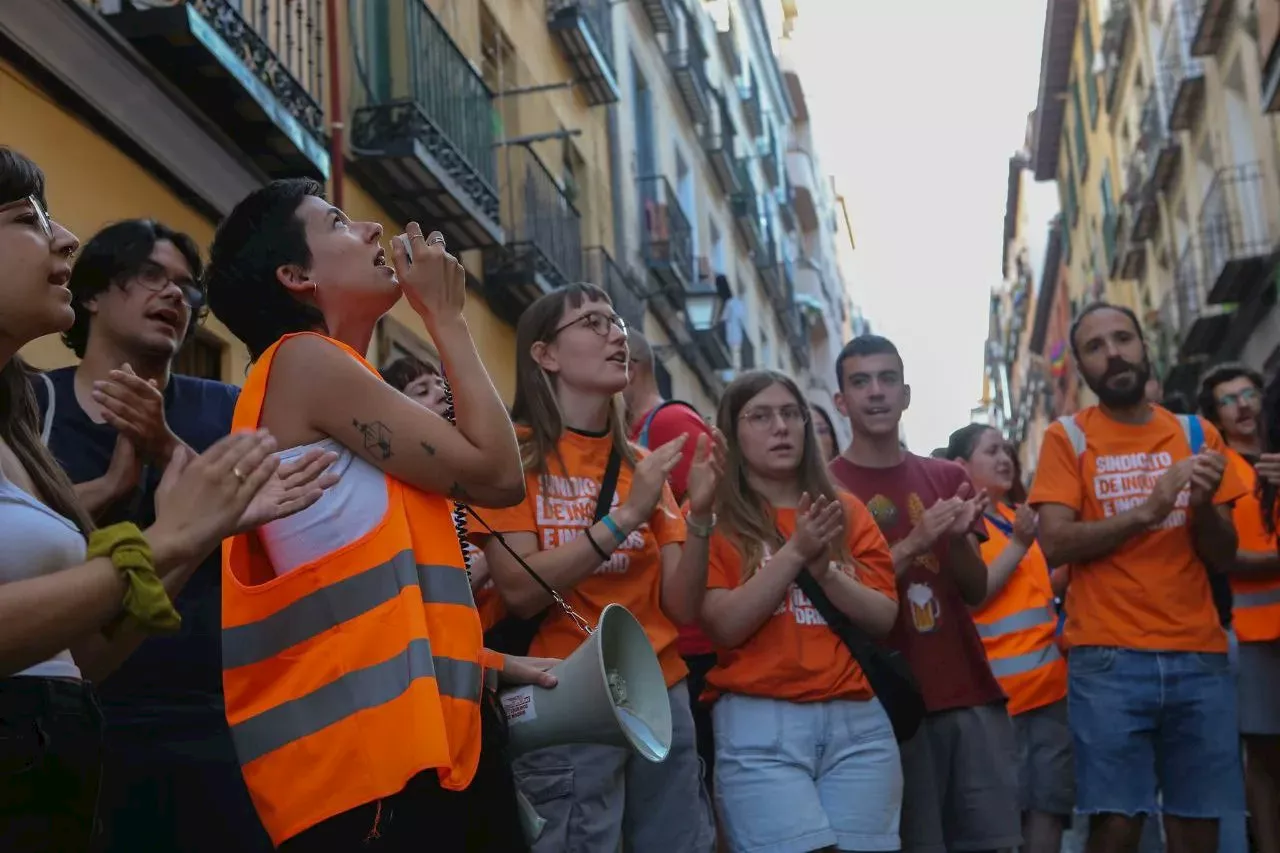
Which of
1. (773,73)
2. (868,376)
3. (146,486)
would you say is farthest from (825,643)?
(773,73)

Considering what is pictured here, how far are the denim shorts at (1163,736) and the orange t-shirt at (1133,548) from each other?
80 mm

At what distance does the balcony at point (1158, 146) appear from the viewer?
22216 mm

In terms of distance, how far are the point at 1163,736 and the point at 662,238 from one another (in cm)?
1375

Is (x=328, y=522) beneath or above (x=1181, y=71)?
beneath

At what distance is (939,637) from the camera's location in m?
5.58

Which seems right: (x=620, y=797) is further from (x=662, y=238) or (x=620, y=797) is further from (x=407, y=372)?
(x=662, y=238)

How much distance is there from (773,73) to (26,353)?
3359 cm

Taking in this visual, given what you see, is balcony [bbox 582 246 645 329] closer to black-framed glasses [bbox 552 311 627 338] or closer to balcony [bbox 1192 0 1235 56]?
balcony [bbox 1192 0 1235 56]

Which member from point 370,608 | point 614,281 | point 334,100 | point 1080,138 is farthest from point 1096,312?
point 1080,138

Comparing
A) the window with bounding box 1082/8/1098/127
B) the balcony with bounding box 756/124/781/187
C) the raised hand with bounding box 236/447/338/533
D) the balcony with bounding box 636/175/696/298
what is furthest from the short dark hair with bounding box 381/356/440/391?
the balcony with bounding box 756/124/781/187

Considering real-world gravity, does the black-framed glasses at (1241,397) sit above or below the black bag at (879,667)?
above

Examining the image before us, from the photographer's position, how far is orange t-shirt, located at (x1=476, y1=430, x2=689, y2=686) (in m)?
4.37

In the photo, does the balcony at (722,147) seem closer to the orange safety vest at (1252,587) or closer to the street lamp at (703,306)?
the street lamp at (703,306)

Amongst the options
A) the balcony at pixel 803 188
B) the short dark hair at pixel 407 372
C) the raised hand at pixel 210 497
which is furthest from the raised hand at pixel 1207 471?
the balcony at pixel 803 188
